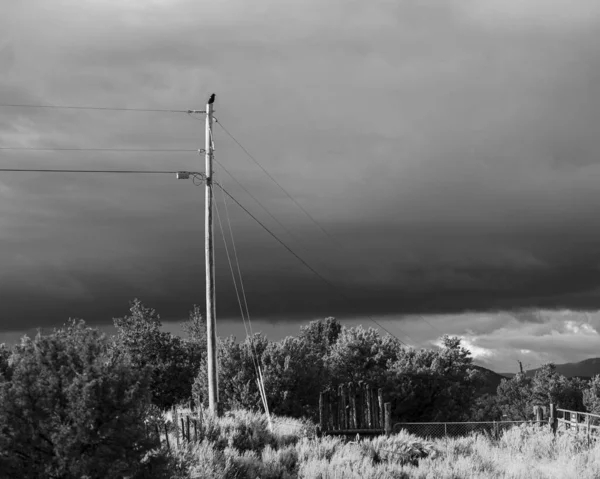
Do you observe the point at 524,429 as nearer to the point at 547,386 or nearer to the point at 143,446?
the point at 143,446

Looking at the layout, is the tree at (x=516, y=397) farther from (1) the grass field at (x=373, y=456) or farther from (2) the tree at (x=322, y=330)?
(1) the grass field at (x=373, y=456)


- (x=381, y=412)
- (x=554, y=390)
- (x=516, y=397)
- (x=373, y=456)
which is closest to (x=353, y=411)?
(x=381, y=412)

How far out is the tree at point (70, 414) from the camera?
1212cm

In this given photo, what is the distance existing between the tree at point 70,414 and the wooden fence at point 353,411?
1841cm

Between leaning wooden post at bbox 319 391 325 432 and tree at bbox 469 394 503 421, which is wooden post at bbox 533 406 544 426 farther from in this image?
tree at bbox 469 394 503 421

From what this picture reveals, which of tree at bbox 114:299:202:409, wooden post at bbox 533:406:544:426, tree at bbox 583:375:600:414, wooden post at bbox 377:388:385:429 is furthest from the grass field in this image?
tree at bbox 583:375:600:414

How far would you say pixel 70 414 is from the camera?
39.9 feet

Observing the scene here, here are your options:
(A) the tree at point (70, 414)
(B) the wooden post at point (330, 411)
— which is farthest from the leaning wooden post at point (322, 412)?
(A) the tree at point (70, 414)

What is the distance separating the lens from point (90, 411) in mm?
12164

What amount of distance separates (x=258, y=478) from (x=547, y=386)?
313ft

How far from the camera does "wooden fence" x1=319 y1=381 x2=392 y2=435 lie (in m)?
30.6

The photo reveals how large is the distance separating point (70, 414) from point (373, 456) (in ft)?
44.8

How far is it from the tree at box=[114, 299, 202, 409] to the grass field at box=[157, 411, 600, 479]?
41.4m

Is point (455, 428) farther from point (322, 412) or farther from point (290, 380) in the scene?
point (322, 412)
